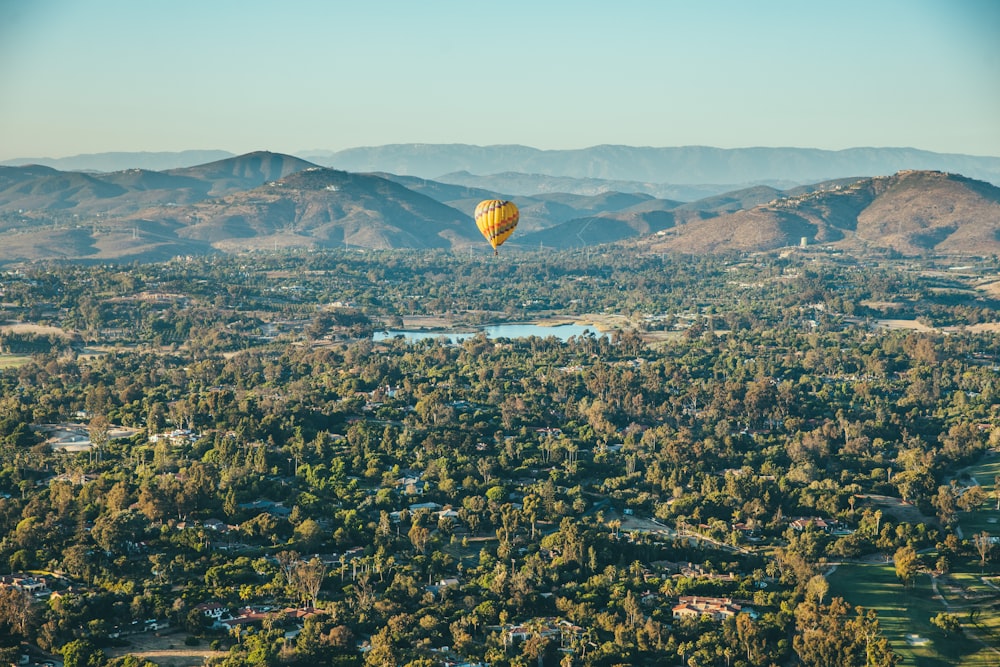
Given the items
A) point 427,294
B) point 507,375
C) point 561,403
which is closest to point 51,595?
point 561,403

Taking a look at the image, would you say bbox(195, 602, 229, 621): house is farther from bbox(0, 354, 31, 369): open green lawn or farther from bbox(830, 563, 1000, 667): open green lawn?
bbox(0, 354, 31, 369): open green lawn

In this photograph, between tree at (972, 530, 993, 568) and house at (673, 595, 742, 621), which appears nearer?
house at (673, 595, 742, 621)

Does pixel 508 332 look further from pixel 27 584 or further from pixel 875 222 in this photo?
pixel 875 222

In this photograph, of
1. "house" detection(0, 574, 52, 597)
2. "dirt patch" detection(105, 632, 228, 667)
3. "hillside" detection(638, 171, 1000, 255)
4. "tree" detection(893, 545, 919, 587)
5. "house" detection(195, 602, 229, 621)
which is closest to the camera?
"dirt patch" detection(105, 632, 228, 667)

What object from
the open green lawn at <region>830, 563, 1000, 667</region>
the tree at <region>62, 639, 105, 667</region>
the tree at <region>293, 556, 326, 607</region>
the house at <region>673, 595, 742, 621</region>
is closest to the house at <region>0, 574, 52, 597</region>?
the tree at <region>62, 639, 105, 667</region>

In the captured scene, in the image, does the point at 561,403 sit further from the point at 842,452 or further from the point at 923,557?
the point at 923,557

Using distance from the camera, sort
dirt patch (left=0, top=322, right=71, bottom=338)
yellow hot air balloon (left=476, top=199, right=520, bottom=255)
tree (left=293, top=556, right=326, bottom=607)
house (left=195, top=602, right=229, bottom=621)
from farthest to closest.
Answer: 1. dirt patch (left=0, top=322, right=71, bottom=338)
2. yellow hot air balloon (left=476, top=199, right=520, bottom=255)
3. tree (left=293, top=556, right=326, bottom=607)
4. house (left=195, top=602, right=229, bottom=621)

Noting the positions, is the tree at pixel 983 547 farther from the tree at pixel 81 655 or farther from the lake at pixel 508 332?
the lake at pixel 508 332

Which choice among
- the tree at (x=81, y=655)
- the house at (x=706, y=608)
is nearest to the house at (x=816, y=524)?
the house at (x=706, y=608)
